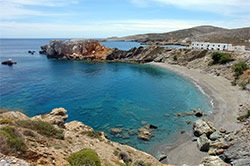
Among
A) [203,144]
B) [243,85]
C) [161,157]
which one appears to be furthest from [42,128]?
[243,85]

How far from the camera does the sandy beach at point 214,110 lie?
67.6 feet

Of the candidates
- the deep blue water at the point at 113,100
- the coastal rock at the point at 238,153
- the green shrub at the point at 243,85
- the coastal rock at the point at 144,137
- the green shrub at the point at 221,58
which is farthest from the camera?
the green shrub at the point at 221,58

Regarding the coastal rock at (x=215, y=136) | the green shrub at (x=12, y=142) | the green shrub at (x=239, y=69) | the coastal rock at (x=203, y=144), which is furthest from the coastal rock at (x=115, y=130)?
the green shrub at (x=239, y=69)

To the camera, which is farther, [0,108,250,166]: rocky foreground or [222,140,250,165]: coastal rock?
[222,140,250,165]: coastal rock

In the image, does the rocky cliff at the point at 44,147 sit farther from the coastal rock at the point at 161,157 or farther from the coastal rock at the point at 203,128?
the coastal rock at the point at 203,128

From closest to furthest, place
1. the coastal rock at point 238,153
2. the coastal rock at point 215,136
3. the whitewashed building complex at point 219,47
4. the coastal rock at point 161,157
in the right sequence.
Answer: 1. the coastal rock at point 238,153
2. the coastal rock at point 161,157
3. the coastal rock at point 215,136
4. the whitewashed building complex at point 219,47

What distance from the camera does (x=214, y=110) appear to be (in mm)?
32125

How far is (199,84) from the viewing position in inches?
1905

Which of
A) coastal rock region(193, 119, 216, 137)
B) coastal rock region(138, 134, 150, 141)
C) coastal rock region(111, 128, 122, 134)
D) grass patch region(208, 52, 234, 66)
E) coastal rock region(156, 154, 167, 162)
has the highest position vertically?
grass patch region(208, 52, 234, 66)

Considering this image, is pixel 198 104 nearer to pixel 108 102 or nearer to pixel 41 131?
pixel 108 102

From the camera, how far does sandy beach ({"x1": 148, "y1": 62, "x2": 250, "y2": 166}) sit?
20.6 metres

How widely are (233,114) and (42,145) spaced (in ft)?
103

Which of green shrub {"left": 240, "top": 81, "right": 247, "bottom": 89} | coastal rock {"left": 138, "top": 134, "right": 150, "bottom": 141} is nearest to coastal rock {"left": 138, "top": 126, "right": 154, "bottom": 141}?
coastal rock {"left": 138, "top": 134, "right": 150, "bottom": 141}

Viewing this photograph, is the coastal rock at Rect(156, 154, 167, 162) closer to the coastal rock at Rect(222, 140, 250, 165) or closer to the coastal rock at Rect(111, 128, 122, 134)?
→ the coastal rock at Rect(222, 140, 250, 165)
